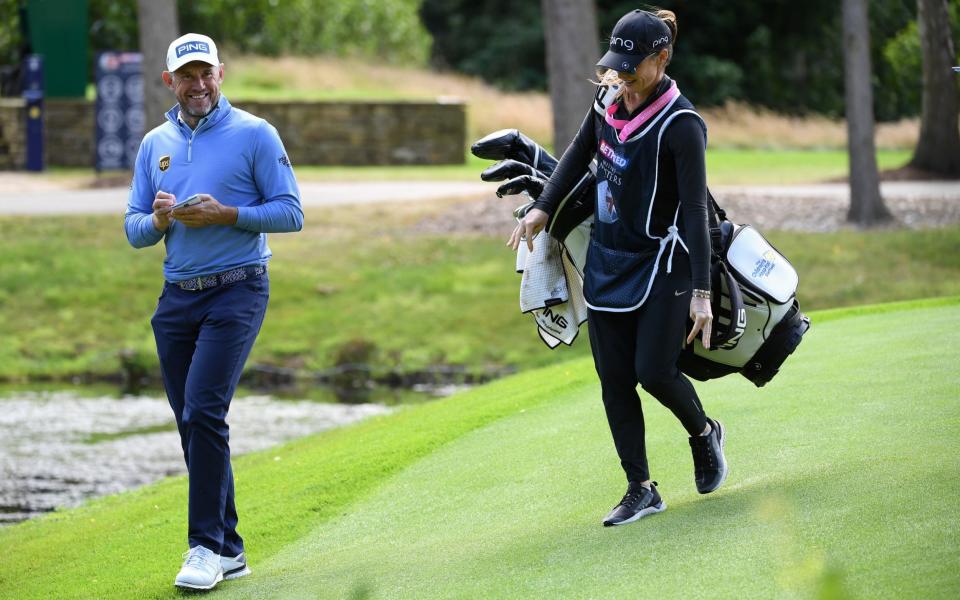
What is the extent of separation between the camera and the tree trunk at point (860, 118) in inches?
733

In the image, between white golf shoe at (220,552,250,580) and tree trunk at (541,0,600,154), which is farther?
tree trunk at (541,0,600,154)

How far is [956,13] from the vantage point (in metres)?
32.4

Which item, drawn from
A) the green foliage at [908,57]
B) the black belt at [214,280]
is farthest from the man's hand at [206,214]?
the green foliage at [908,57]

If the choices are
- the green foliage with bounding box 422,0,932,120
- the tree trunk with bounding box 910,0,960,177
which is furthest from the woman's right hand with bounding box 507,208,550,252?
the green foliage with bounding box 422,0,932,120

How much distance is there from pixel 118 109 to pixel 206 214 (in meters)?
22.5

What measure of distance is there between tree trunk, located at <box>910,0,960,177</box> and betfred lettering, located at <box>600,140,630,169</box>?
17954 mm

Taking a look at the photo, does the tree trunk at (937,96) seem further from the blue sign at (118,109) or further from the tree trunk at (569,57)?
the blue sign at (118,109)

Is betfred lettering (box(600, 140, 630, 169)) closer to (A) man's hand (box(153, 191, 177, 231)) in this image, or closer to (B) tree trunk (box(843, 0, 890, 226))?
(A) man's hand (box(153, 191, 177, 231))

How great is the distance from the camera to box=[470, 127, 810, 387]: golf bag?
568 centimetres

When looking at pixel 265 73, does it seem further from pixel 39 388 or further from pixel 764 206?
pixel 39 388

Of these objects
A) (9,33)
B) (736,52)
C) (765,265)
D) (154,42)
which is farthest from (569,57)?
(736,52)

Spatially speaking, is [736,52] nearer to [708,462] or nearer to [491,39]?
[491,39]

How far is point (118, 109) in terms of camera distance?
27188mm

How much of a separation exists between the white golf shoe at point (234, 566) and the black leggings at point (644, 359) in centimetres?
174
